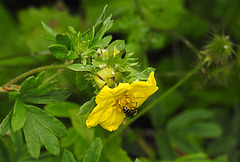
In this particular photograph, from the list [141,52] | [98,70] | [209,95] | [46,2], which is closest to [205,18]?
[209,95]

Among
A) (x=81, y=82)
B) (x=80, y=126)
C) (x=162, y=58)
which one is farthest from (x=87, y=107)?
(x=162, y=58)

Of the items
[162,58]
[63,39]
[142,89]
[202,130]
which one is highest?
[63,39]

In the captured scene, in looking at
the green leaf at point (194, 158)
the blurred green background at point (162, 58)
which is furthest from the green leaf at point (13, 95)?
the green leaf at point (194, 158)

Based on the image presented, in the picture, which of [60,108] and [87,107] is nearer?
[87,107]

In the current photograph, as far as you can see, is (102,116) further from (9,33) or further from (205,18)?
(205,18)

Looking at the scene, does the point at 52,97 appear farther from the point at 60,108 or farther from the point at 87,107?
the point at 60,108

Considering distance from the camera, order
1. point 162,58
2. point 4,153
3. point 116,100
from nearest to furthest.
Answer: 1. point 116,100
2. point 4,153
3. point 162,58

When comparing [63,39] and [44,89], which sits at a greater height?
[63,39]

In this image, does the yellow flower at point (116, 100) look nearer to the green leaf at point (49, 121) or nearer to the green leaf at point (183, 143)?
the green leaf at point (49, 121)
